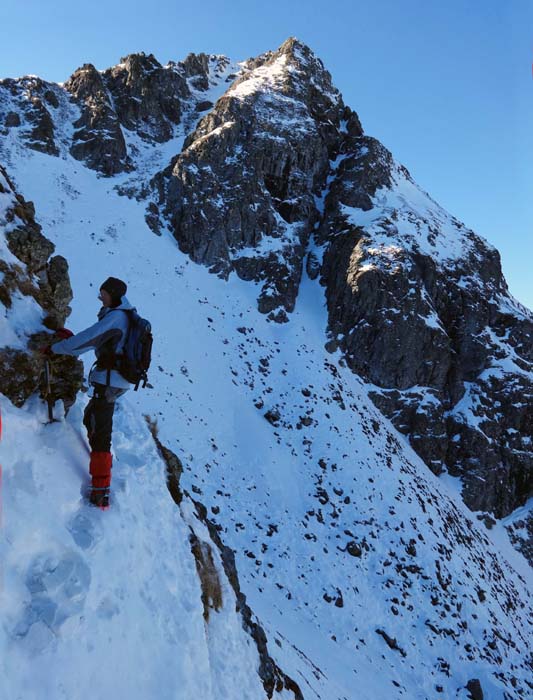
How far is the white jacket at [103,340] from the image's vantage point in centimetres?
462

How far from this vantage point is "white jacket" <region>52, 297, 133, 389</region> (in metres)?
4.62

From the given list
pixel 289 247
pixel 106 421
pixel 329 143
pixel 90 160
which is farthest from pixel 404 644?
pixel 329 143

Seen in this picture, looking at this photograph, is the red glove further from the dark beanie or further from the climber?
the dark beanie

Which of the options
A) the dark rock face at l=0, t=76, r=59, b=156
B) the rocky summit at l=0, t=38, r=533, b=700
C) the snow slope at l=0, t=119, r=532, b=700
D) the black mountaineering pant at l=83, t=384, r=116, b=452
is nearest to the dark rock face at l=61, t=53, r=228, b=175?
the rocky summit at l=0, t=38, r=533, b=700

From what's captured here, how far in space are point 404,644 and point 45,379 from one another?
57.6 feet

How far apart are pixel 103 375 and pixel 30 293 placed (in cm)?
169

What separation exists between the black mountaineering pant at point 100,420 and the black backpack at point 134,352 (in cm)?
35

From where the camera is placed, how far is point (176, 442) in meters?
18.7

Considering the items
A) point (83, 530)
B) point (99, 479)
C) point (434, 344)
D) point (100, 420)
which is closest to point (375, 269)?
point (434, 344)

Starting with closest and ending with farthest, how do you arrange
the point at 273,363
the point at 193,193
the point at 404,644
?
the point at 404,644
the point at 273,363
the point at 193,193

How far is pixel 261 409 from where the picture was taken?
81.7 feet

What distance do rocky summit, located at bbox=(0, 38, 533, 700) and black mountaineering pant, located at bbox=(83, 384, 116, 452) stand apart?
33cm

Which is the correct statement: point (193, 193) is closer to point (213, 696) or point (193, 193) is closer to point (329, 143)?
point (329, 143)

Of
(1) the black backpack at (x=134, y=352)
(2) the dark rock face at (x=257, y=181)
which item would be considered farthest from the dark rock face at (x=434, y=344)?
(1) the black backpack at (x=134, y=352)
